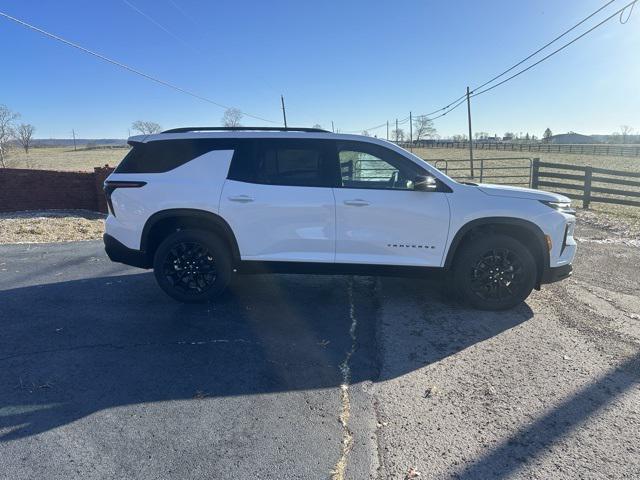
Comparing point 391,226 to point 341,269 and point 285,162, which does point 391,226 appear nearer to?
point 341,269

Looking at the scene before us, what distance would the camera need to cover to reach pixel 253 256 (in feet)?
14.9

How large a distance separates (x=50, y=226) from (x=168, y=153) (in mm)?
7475

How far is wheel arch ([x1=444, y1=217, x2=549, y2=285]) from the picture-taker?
168 inches

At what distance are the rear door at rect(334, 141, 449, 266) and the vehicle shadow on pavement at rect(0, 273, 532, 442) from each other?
27.2 inches

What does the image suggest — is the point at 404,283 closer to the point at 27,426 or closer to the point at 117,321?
the point at 117,321

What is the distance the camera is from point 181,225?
4672mm

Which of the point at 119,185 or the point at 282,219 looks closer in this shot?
the point at 282,219

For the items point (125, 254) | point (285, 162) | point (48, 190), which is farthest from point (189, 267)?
point (48, 190)

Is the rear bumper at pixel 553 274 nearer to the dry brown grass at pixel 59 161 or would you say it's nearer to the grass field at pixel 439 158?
the dry brown grass at pixel 59 161

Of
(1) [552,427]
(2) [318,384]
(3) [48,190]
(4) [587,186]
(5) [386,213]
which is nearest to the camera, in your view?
(1) [552,427]

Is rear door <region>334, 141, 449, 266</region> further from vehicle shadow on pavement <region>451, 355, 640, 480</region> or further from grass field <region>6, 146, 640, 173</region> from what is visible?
grass field <region>6, 146, 640, 173</region>

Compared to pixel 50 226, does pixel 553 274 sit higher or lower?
lower

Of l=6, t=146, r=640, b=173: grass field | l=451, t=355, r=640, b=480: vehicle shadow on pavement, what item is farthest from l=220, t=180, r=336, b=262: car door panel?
l=6, t=146, r=640, b=173: grass field

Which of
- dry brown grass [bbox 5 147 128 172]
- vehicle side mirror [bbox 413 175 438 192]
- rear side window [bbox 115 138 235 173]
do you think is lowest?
vehicle side mirror [bbox 413 175 438 192]
